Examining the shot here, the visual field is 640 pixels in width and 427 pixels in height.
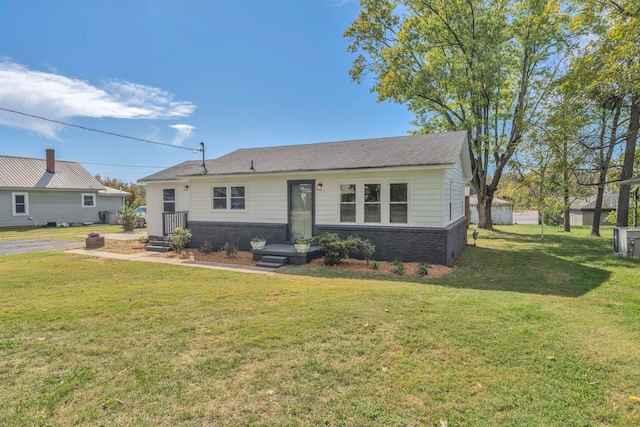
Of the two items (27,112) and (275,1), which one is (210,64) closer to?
(275,1)

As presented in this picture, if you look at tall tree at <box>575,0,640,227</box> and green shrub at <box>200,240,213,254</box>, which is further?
green shrub at <box>200,240,213,254</box>

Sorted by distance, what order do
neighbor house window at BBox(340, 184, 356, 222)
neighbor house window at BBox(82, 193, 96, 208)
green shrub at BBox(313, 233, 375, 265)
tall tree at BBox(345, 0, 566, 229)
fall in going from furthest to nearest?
neighbor house window at BBox(82, 193, 96, 208) → tall tree at BBox(345, 0, 566, 229) → neighbor house window at BBox(340, 184, 356, 222) → green shrub at BBox(313, 233, 375, 265)

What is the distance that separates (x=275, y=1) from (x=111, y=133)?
13108mm

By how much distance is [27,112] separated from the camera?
15.0 meters

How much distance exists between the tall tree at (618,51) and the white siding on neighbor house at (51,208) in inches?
1250

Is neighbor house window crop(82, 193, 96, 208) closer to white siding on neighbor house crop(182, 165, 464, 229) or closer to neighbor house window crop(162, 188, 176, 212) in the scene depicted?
neighbor house window crop(162, 188, 176, 212)

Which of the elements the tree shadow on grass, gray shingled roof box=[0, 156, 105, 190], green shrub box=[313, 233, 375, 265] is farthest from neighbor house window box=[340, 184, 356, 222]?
gray shingled roof box=[0, 156, 105, 190]

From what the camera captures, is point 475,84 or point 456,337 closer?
point 456,337

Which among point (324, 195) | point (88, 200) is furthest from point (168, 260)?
point (88, 200)

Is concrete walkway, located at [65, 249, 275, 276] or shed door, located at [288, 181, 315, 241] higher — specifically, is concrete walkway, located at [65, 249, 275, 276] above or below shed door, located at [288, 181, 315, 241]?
below

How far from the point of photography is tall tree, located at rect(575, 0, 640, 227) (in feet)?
28.0

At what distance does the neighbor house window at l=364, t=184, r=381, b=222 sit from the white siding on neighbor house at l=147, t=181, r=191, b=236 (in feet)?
26.6

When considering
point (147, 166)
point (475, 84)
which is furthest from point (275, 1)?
point (147, 166)

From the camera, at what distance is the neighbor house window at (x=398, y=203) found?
981 centimetres
